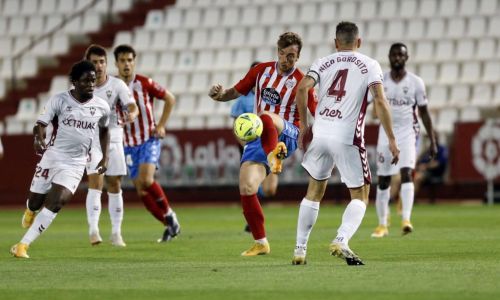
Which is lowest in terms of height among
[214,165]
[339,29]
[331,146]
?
[214,165]

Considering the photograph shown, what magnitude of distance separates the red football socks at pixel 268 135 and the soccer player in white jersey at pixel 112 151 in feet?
9.88

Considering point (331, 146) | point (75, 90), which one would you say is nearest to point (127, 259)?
point (75, 90)

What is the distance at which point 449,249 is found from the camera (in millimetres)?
11945

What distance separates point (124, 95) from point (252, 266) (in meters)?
4.25

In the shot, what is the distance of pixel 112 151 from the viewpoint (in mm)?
14062

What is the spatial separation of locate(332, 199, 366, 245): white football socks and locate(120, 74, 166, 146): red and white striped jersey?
16.7 ft

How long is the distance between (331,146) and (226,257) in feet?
6.80

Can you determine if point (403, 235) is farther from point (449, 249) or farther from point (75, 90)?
point (75, 90)

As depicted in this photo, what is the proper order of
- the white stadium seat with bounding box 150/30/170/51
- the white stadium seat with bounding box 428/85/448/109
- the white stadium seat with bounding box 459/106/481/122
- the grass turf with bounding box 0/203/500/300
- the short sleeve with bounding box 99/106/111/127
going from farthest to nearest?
the white stadium seat with bounding box 150/30/170/51
the white stadium seat with bounding box 428/85/448/109
the white stadium seat with bounding box 459/106/481/122
the short sleeve with bounding box 99/106/111/127
the grass turf with bounding box 0/203/500/300

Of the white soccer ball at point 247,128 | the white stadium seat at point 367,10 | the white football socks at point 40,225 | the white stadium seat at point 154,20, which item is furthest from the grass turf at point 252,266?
the white stadium seat at point 154,20

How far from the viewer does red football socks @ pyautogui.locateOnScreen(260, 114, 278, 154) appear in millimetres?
10758

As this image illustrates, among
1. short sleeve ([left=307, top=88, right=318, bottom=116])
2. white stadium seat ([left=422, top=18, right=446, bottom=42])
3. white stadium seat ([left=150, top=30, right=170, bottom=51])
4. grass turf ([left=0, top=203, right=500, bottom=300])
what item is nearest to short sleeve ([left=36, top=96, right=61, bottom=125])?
grass turf ([left=0, top=203, right=500, bottom=300])

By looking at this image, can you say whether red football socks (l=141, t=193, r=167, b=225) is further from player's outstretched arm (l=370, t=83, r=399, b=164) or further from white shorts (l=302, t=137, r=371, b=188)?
player's outstretched arm (l=370, t=83, r=399, b=164)

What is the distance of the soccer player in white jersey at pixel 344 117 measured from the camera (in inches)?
391
